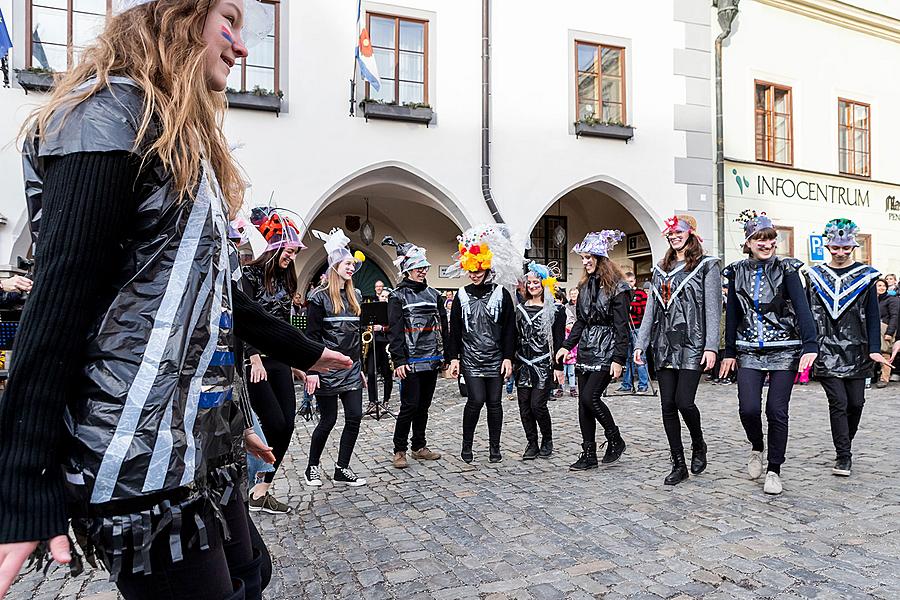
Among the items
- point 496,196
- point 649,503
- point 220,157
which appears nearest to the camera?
point 220,157

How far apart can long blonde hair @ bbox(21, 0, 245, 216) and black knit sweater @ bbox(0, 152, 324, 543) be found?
0.40 feet

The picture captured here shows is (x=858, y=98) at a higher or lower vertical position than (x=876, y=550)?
higher

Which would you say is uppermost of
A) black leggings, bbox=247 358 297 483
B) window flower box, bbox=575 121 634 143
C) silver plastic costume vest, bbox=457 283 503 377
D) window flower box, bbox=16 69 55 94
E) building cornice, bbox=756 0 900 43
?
building cornice, bbox=756 0 900 43

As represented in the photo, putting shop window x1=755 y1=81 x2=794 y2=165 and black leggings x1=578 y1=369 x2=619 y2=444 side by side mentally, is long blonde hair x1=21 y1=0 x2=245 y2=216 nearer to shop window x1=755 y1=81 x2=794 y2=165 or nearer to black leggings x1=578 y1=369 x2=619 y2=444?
black leggings x1=578 y1=369 x2=619 y2=444

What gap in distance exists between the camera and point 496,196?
12.9 meters

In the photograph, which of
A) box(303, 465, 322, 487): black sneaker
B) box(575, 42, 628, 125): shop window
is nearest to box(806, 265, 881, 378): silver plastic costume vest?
box(303, 465, 322, 487): black sneaker

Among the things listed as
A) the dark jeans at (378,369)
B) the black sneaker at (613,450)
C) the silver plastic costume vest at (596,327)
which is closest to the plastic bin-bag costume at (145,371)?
the silver plastic costume vest at (596,327)

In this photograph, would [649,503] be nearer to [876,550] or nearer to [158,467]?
[876,550]

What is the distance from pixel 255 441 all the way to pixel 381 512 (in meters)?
2.86

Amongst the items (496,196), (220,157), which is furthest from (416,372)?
(496,196)

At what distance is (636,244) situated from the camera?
16375mm

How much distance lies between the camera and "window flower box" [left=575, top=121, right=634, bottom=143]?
→ 13203 mm

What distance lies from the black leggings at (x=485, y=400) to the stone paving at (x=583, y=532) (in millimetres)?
306

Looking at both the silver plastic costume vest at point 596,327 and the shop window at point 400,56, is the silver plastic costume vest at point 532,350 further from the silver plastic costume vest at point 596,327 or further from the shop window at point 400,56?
the shop window at point 400,56
